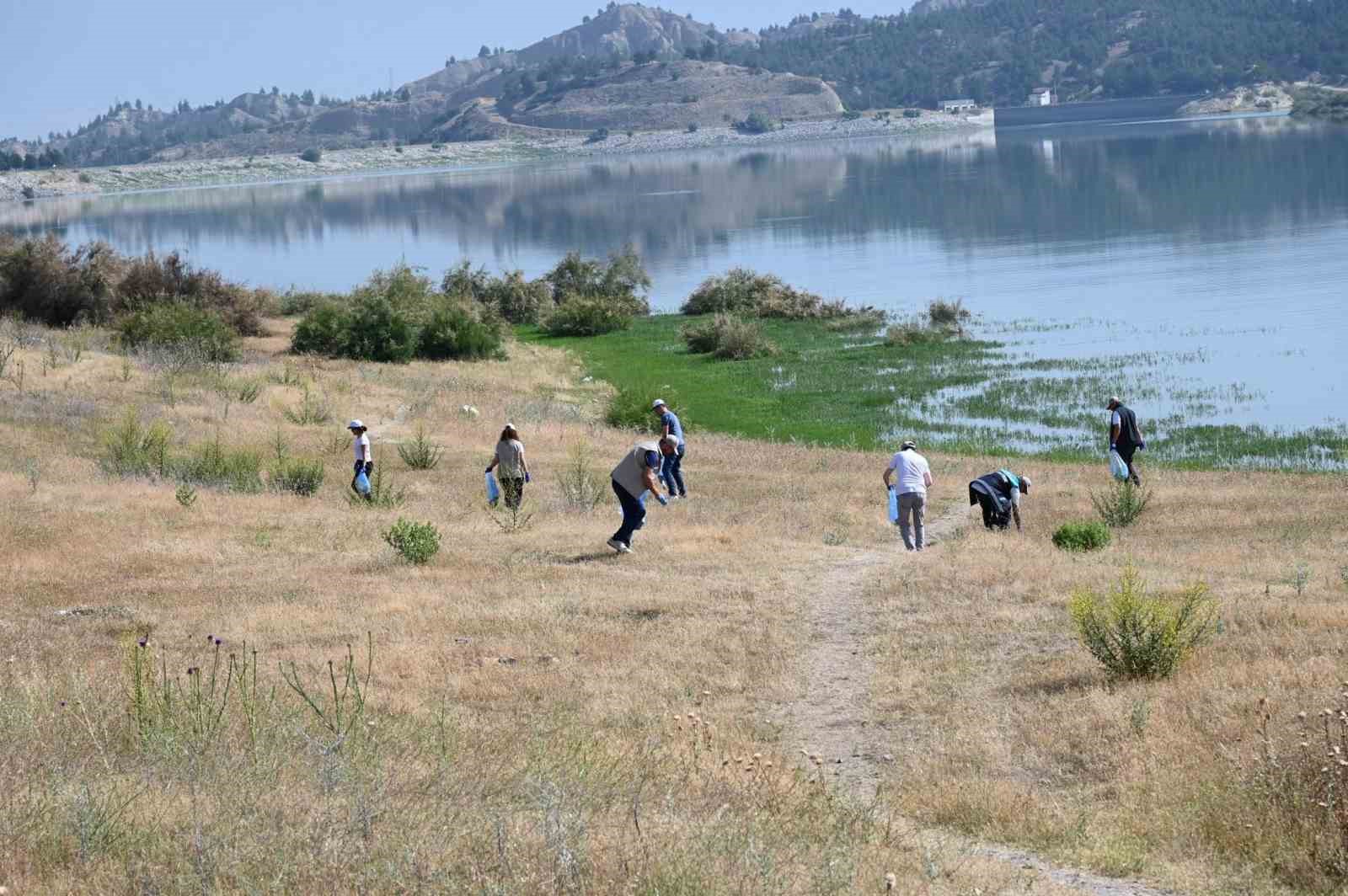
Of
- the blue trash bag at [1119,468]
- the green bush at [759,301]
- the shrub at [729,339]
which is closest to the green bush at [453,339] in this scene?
the shrub at [729,339]

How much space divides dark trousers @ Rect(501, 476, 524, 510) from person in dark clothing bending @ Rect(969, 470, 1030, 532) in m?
5.84

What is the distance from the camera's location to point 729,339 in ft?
152

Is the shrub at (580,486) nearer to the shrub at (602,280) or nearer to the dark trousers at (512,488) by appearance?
the dark trousers at (512,488)

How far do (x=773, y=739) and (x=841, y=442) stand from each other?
22.7 m

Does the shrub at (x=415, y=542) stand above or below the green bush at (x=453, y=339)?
above

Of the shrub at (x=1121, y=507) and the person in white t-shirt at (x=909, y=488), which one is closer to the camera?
the person in white t-shirt at (x=909, y=488)

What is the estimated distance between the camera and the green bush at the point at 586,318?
181ft

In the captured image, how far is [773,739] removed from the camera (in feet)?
32.1

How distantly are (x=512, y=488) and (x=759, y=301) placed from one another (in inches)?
1487

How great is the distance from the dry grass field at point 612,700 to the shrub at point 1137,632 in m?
0.20

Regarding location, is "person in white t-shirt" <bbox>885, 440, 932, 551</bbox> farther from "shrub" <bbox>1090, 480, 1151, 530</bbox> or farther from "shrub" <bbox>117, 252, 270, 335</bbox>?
"shrub" <bbox>117, 252, 270, 335</bbox>

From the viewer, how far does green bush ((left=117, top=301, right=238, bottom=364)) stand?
4019 centimetres

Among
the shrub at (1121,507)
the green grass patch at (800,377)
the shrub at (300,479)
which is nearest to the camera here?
the shrub at (1121,507)

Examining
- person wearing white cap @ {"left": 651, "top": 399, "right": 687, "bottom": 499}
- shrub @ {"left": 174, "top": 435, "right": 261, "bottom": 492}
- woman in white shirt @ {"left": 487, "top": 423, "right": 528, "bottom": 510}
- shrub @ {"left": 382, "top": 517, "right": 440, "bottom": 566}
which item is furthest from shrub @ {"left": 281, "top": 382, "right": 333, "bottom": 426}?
shrub @ {"left": 382, "top": 517, "right": 440, "bottom": 566}
